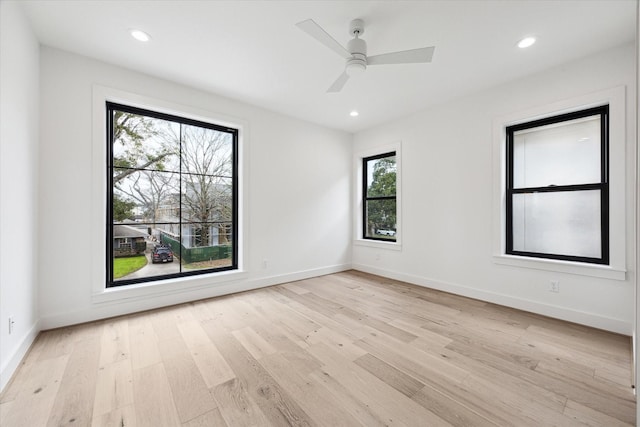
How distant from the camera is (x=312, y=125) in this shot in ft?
14.7

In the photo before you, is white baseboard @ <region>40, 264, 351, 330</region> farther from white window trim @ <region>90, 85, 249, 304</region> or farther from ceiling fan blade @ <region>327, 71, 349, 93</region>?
ceiling fan blade @ <region>327, 71, 349, 93</region>

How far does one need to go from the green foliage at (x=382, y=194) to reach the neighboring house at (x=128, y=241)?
11.7ft

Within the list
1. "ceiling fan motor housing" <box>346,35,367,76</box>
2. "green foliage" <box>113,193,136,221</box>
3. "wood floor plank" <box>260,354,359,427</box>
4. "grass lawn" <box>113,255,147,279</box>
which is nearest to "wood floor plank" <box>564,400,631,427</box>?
"wood floor plank" <box>260,354,359,427</box>

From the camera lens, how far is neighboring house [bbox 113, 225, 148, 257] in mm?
2879

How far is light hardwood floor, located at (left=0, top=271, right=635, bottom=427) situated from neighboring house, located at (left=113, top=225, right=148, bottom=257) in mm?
715

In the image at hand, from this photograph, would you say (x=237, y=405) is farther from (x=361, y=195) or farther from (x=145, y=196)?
(x=361, y=195)

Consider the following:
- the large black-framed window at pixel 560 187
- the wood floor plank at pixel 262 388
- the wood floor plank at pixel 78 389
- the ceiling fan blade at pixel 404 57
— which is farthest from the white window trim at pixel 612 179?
the wood floor plank at pixel 78 389

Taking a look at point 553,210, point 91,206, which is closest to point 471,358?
point 553,210

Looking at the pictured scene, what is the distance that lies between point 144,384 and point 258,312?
129cm

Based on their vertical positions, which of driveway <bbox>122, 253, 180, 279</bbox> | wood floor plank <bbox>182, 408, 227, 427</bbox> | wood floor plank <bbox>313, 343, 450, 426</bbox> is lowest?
wood floor plank <bbox>313, 343, 450, 426</bbox>

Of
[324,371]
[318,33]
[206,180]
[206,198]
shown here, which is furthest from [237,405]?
[206,180]

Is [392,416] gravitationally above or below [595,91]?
below

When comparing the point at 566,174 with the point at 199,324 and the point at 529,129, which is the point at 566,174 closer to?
the point at 529,129

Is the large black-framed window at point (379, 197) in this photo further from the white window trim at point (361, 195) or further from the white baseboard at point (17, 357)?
the white baseboard at point (17, 357)
